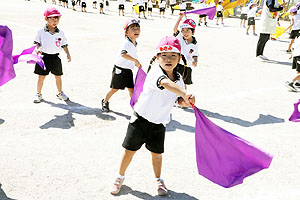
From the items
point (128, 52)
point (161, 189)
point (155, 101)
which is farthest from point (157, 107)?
point (128, 52)

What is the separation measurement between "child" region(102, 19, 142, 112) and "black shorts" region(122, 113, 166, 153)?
5.18 ft

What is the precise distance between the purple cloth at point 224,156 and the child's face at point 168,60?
1.48 feet

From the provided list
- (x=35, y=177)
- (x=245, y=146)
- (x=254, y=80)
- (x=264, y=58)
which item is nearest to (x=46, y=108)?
(x=35, y=177)

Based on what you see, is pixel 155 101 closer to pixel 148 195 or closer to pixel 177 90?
pixel 177 90

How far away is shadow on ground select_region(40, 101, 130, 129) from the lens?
4.79 m

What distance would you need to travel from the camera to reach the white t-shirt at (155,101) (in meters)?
2.99

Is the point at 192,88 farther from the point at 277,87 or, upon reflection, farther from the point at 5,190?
the point at 5,190

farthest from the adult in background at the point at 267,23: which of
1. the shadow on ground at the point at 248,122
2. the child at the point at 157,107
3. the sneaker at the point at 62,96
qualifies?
the child at the point at 157,107

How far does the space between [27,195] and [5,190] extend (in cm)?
25

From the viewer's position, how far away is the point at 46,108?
5367 mm

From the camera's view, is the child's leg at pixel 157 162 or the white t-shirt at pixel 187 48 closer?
the child's leg at pixel 157 162

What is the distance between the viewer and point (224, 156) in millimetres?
2938

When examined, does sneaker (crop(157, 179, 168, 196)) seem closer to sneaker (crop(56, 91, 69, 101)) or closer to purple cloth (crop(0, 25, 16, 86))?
purple cloth (crop(0, 25, 16, 86))

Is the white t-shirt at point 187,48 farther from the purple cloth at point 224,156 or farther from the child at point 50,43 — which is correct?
the purple cloth at point 224,156
